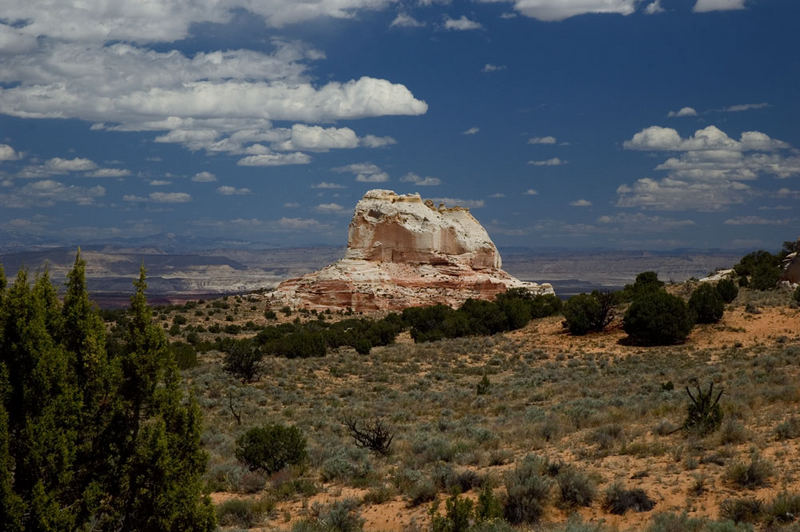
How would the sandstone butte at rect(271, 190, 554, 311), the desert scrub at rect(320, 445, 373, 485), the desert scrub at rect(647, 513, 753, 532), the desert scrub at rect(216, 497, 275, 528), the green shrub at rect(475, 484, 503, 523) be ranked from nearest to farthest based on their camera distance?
1. the desert scrub at rect(647, 513, 753, 532)
2. the green shrub at rect(475, 484, 503, 523)
3. the desert scrub at rect(216, 497, 275, 528)
4. the desert scrub at rect(320, 445, 373, 485)
5. the sandstone butte at rect(271, 190, 554, 311)

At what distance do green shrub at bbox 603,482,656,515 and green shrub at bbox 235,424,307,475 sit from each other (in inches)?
222

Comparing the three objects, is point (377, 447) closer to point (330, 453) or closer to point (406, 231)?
point (330, 453)

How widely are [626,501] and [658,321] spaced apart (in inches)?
799

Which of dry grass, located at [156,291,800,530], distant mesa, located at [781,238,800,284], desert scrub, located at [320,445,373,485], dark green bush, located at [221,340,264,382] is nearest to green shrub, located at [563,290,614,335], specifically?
dry grass, located at [156,291,800,530]

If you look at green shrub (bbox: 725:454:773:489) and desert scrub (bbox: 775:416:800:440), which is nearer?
green shrub (bbox: 725:454:773:489)

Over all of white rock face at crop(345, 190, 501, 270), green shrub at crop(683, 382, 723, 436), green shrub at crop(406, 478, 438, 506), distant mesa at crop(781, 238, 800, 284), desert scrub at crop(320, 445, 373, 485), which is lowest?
desert scrub at crop(320, 445, 373, 485)

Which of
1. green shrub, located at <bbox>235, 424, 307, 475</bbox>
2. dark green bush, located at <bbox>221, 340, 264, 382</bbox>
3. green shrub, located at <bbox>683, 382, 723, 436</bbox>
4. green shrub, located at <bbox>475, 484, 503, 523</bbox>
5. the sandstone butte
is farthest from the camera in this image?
the sandstone butte

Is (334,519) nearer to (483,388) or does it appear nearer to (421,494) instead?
(421,494)

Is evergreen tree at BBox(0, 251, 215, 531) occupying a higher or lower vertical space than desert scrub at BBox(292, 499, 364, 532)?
higher

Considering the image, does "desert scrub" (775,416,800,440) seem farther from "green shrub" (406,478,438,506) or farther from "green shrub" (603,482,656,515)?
"green shrub" (406,478,438,506)

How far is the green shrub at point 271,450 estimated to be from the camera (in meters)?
11.0

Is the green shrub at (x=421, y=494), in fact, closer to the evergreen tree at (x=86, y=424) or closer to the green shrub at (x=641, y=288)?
the evergreen tree at (x=86, y=424)

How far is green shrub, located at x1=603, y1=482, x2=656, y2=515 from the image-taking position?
7883 millimetres

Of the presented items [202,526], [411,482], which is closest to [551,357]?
[411,482]
